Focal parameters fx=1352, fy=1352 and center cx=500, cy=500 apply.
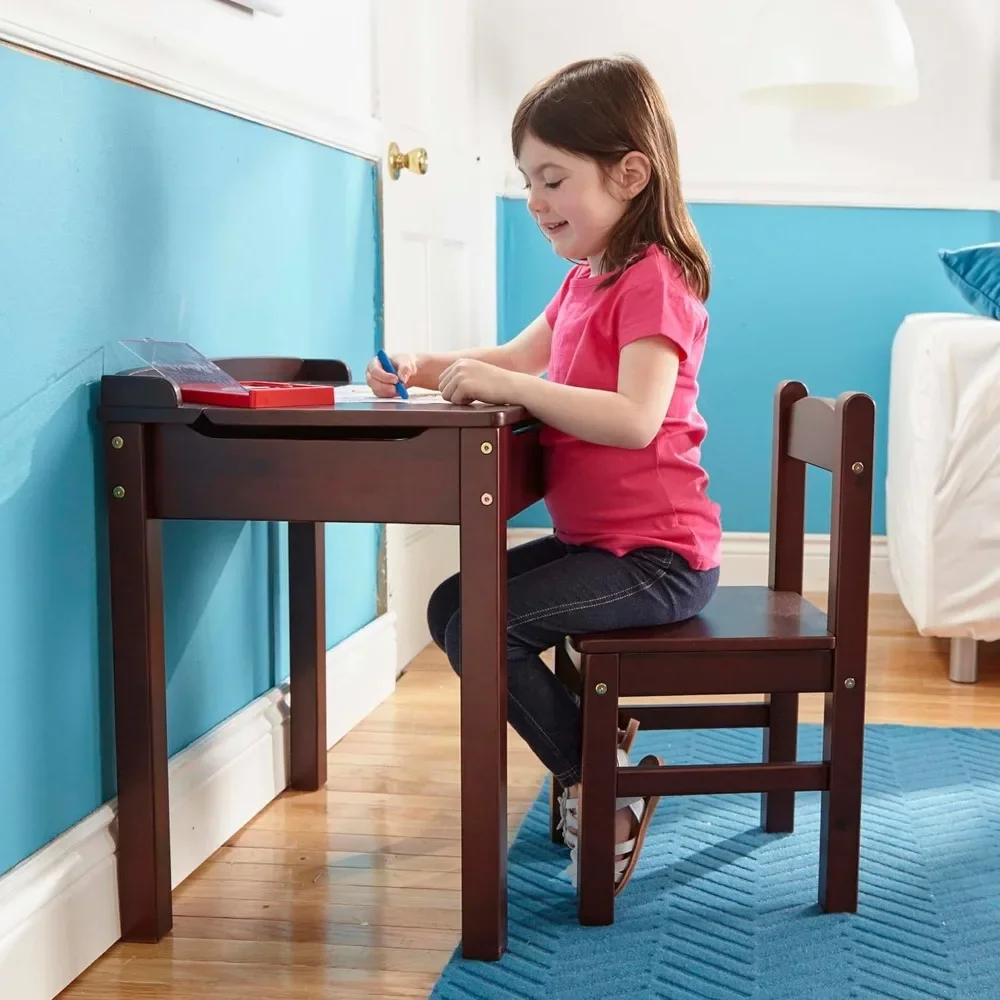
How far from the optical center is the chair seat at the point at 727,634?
4.36 feet

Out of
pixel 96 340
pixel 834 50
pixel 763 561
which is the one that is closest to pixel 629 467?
pixel 96 340

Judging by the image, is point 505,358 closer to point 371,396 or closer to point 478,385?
point 371,396

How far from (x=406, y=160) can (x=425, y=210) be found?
21cm

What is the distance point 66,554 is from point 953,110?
91.7 inches

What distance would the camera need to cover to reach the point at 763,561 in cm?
300

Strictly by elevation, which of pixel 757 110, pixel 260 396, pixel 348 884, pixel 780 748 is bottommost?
pixel 348 884

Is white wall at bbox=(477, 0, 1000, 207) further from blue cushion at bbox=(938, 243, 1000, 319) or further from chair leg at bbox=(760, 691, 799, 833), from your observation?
chair leg at bbox=(760, 691, 799, 833)

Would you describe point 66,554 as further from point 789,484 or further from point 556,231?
point 789,484

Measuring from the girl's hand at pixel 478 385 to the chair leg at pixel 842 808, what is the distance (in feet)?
1.49

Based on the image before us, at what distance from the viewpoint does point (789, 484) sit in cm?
159

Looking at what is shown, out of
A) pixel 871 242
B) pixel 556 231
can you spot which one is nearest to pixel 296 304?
pixel 556 231

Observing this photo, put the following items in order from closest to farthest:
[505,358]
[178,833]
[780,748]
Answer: [178,833], [780,748], [505,358]

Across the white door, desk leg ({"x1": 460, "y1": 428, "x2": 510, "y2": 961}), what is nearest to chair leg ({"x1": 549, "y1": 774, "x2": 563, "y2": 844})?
desk leg ({"x1": 460, "y1": 428, "x2": 510, "y2": 961})

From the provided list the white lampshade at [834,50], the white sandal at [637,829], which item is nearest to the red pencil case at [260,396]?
the white sandal at [637,829]
